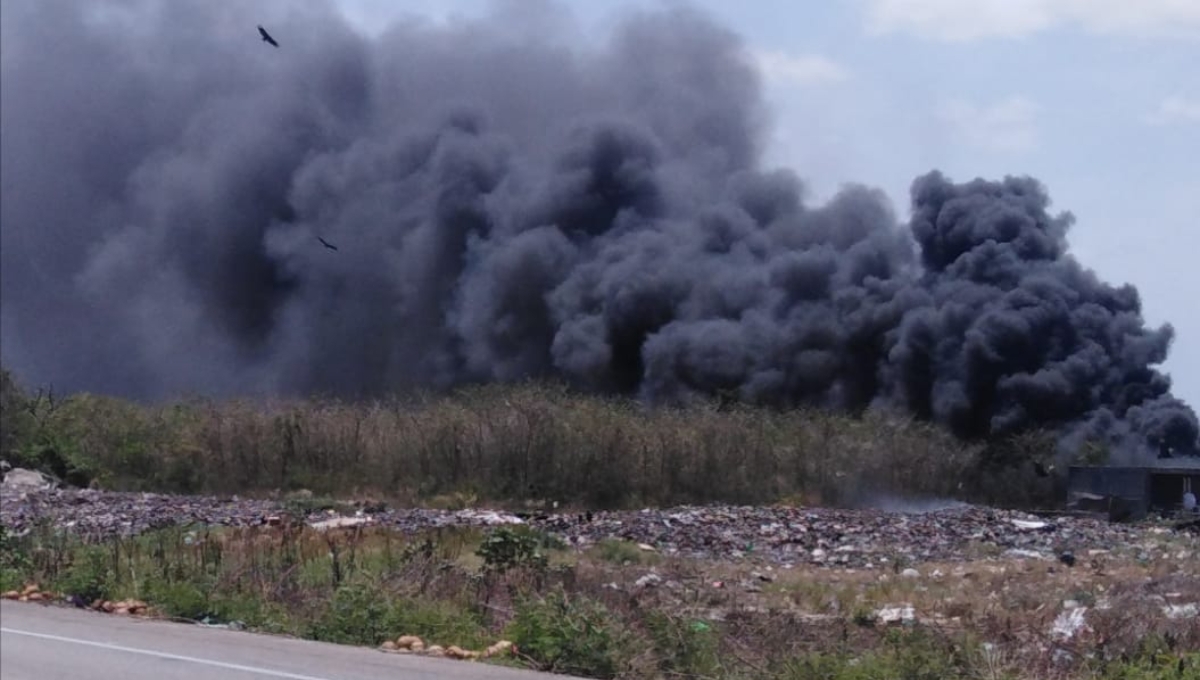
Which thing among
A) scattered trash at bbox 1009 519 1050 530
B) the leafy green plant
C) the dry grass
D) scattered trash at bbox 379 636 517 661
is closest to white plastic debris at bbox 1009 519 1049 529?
scattered trash at bbox 1009 519 1050 530

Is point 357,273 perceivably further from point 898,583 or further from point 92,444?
point 898,583

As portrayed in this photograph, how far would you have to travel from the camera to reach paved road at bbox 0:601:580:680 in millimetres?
10164

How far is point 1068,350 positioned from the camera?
33.0m

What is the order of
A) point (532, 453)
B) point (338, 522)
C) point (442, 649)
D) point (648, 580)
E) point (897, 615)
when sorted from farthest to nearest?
point (532, 453) < point (338, 522) < point (648, 580) < point (897, 615) < point (442, 649)

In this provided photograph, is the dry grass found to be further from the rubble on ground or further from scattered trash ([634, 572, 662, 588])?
the rubble on ground

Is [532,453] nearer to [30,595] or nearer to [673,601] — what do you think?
[30,595]

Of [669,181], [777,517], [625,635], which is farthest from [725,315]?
[625,635]

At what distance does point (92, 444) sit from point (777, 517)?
613 inches

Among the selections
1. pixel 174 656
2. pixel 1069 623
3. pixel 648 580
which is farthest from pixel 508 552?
pixel 1069 623

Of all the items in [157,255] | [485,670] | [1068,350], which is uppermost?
[157,255]

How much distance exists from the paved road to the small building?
1830cm

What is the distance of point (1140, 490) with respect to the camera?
26672 millimetres

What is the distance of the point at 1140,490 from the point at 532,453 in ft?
35.5

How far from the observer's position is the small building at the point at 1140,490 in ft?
87.0
